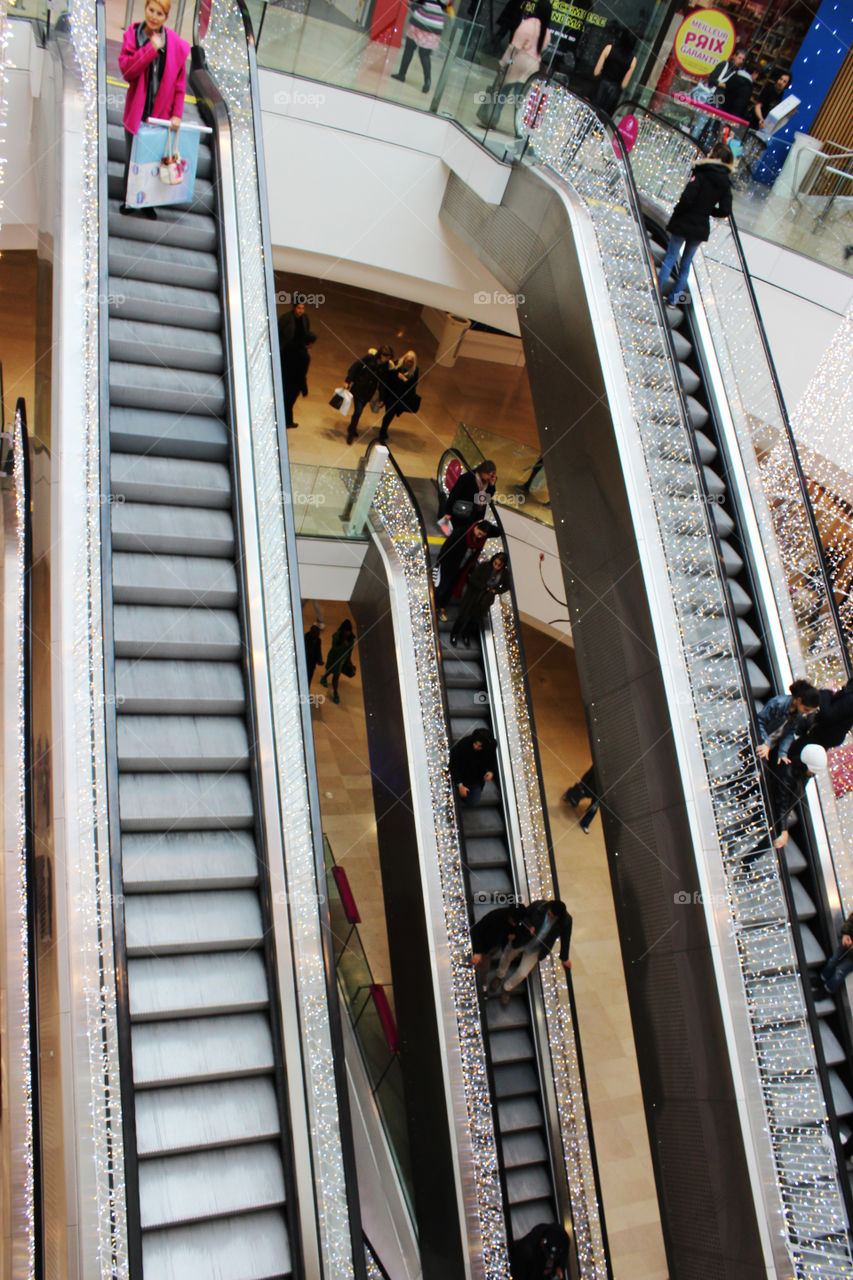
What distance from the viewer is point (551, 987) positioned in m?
8.87

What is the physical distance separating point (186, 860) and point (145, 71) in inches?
217

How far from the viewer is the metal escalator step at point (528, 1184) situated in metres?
8.34

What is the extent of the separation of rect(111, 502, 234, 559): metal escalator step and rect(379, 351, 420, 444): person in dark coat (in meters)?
6.38

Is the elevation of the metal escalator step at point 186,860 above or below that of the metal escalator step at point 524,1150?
above

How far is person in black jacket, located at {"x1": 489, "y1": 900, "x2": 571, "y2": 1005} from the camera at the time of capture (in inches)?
313

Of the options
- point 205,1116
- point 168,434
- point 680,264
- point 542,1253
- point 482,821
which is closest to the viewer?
point 205,1116

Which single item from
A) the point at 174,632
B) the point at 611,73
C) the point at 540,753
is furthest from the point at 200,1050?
the point at 611,73

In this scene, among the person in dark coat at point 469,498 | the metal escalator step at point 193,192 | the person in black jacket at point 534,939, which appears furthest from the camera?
the person in dark coat at point 469,498

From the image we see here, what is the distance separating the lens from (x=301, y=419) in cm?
1426

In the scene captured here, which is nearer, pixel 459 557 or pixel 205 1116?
pixel 205 1116

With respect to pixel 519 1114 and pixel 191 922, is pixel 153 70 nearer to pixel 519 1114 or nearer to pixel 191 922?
pixel 191 922

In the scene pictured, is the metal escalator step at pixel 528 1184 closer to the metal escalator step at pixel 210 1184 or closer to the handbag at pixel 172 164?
the metal escalator step at pixel 210 1184

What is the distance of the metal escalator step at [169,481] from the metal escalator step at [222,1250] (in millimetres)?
4554
